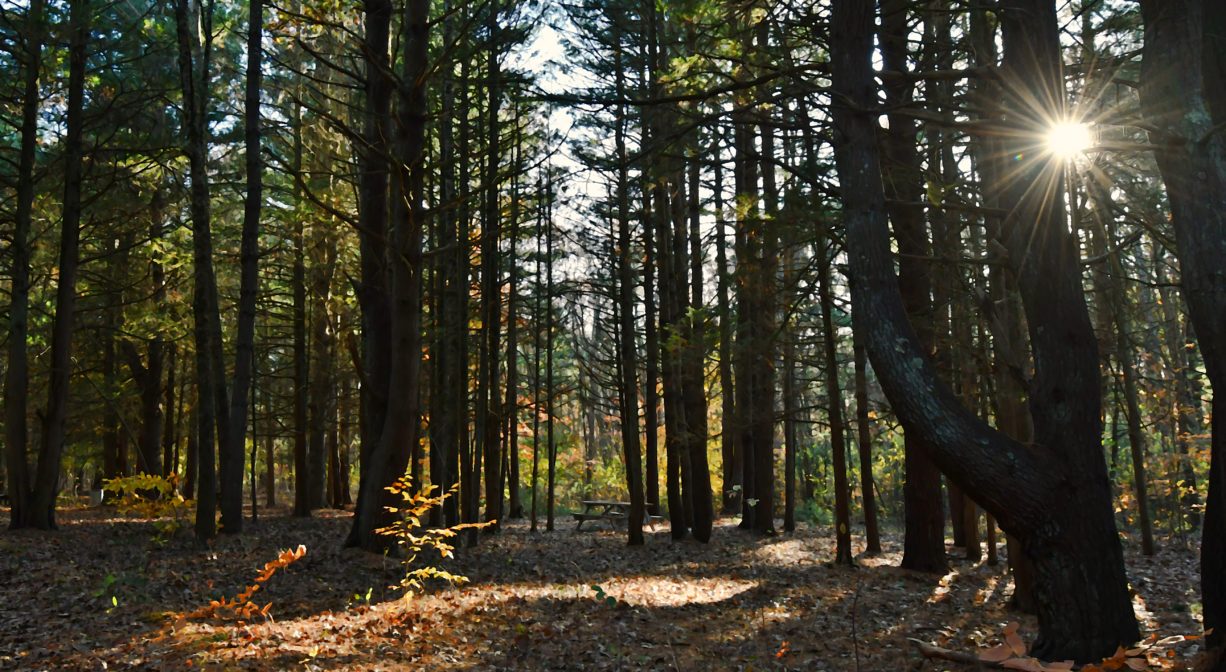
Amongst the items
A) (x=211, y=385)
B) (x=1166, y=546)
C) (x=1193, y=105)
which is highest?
(x=1193, y=105)

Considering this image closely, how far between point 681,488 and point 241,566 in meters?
11.1

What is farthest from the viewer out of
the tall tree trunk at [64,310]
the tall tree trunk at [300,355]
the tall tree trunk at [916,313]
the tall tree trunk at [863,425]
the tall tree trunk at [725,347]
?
the tall tree trunk at [300,355]

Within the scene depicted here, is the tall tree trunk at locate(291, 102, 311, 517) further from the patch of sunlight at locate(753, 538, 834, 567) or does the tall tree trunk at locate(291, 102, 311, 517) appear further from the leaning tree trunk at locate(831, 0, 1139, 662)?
the leaning tree trunk at locate(831, 0, 1139, 662)

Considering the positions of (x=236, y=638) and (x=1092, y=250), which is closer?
(x=236, y=638)

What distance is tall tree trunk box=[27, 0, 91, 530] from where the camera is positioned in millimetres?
13031

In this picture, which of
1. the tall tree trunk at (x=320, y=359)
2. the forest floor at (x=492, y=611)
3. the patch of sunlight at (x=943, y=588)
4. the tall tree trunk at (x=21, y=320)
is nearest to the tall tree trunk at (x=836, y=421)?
the forest floor at (x=492, y=611)

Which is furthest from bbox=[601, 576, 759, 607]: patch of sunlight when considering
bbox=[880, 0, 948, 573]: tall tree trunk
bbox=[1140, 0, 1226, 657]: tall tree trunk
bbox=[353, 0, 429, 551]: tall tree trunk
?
bbox=[1140, 0, 1226, 657]: tall tree trunk

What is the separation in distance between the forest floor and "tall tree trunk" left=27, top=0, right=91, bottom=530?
0.93 meters

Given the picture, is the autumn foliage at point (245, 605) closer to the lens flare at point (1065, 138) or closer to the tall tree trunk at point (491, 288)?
the tall tree trunk at point (491, 288)

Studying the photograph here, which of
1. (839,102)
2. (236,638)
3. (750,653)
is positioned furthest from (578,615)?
(839,102)

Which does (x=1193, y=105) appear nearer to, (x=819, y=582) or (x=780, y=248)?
(x=780, y=248)

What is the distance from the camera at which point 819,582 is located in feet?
35.6

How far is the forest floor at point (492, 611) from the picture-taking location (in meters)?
5.95

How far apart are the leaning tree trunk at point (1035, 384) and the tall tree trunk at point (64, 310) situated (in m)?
12.8
